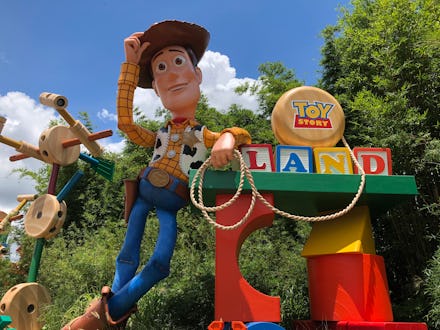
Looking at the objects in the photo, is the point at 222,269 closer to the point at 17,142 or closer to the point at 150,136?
the point at 150,136

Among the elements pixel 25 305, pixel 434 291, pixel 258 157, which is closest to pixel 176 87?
pixel 258 157

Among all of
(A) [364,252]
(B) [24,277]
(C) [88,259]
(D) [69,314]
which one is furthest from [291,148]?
(B) [24,277]

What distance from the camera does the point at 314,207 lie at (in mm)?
4488

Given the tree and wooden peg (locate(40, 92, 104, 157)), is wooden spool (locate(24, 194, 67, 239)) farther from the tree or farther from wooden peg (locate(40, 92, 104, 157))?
the tree

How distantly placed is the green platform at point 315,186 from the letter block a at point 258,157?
117 millimetres

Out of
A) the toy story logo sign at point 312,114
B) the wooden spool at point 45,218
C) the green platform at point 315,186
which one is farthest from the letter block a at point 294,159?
the wooden spool at point 45,218

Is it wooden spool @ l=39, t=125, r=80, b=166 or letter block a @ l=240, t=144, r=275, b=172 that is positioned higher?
wooden spool @ l=39, t=125, r=80, b=166

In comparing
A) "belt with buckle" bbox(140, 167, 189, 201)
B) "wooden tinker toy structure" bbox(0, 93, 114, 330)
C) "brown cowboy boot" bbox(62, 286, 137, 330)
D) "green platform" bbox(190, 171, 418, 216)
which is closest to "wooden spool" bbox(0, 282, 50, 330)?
"wooden tinker toy structure" bbox(0, 93, 114, 330)

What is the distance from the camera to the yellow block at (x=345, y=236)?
405 centimetres

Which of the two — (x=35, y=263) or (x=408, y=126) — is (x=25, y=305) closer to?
(x=35, y=263)

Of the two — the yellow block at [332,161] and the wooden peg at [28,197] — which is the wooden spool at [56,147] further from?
the yellow block at [332,161]

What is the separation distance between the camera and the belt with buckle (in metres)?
4.21

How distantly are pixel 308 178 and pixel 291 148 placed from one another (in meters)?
0.35

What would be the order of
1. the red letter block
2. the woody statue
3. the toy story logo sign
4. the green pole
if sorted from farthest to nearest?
the green pole, the toy story logo sign, the woody statue, the red letter block
